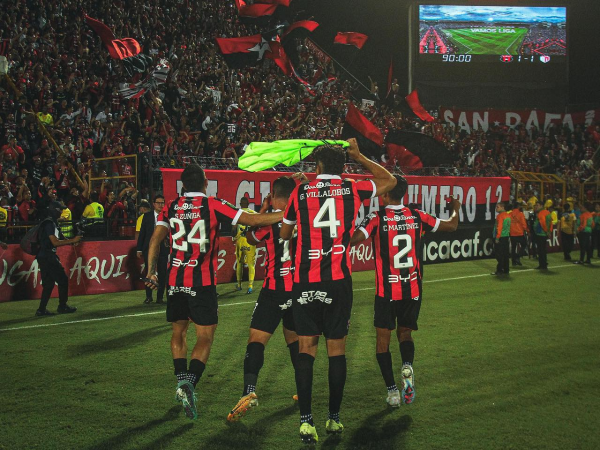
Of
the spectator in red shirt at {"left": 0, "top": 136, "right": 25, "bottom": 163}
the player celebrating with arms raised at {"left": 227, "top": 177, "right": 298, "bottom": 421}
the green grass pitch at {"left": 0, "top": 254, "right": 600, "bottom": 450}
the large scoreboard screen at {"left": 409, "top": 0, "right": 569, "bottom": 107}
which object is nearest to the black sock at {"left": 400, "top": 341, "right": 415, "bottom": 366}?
the green grass pitch at {"left": 0, "top": 254, "right": 600, "bottom": 450}

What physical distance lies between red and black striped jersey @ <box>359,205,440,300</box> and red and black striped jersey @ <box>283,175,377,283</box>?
100 cm

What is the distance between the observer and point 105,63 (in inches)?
755

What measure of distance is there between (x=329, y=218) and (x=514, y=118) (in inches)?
1422

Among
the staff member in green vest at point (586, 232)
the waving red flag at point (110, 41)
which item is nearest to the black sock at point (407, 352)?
the waving red flag at point (110, 41)

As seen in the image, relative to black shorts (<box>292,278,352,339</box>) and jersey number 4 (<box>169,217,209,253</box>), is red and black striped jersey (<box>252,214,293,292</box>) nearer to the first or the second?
jersey number 4 (<box>169,217,209,253</box>)

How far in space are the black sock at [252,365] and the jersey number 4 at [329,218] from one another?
4.43ft

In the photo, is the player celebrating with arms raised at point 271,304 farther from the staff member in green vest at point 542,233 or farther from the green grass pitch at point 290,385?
the staff member in green vest at point 542,233

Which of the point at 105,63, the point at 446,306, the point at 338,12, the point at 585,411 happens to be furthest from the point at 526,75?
the point at 585,411

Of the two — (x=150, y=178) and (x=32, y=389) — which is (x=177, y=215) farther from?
(x=150, y=178)

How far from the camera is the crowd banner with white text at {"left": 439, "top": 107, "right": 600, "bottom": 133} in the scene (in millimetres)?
37281

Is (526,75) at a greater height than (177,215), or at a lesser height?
greater

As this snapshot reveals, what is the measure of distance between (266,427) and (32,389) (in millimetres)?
2648

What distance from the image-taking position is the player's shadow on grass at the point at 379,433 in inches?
186

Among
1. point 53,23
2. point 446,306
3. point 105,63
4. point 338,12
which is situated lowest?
point 446,306
